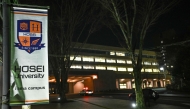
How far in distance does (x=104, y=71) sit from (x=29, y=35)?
204 ft

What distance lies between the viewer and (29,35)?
5332mm

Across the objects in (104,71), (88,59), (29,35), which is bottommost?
(29,35)

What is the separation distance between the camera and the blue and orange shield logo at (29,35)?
527 centimetres

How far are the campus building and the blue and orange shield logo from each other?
53377 mm

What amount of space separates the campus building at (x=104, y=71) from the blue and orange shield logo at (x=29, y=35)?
53.4m

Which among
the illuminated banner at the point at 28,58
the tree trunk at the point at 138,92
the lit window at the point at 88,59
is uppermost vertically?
the lit window at the point at 88,59

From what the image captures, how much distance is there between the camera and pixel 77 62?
71562 mm

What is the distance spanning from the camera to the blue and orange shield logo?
5.27m

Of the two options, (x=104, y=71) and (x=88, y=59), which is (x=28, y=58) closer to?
(x=104, y=71)

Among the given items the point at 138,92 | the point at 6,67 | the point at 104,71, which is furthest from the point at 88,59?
the point at 6,67

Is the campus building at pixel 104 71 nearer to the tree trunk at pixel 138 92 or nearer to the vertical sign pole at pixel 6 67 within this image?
the tree trunk at pixel 138 92

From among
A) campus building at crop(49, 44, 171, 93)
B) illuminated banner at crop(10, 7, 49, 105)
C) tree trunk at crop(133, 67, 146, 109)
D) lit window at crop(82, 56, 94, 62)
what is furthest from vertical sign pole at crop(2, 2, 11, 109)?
lit window at crop(82, 56, 94, 62)

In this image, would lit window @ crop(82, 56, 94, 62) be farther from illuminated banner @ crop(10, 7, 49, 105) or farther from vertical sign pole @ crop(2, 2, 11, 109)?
vertical sign pole @ crop(2, 2, 11, 109)

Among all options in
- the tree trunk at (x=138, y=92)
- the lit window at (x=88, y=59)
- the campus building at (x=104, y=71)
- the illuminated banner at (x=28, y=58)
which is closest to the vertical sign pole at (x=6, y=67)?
the illuminated banner at (x=28, y=58)
